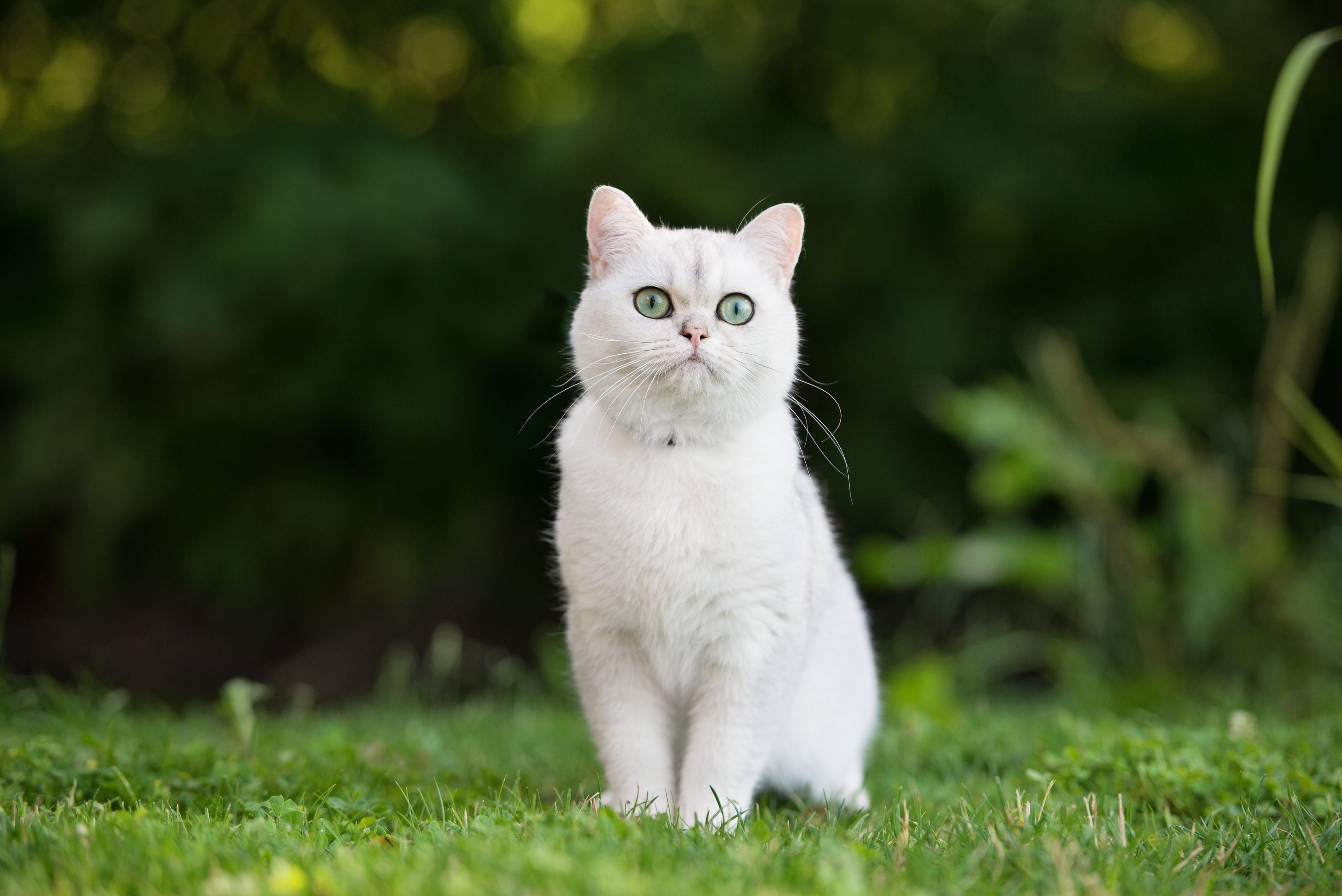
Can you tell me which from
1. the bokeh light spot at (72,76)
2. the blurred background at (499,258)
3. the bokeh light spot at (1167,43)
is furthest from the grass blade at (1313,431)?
the bokeh light spot at (72,76)

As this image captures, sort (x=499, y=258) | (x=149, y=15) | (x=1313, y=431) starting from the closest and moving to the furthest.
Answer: (x=1313, y=431) < (x=499, y=258) < (x=149, y=15)

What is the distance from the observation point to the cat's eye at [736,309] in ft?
7.09

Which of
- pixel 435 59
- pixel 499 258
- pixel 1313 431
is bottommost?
pixel 1313 431

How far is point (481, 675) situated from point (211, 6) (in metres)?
3.71

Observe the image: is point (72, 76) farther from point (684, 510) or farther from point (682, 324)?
point (684, 510)

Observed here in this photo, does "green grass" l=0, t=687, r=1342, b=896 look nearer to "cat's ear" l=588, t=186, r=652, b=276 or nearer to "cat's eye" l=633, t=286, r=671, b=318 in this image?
"cat's eye" l=633, t=286, r=671, b=318

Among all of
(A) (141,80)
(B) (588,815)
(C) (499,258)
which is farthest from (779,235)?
(A) (141,80)

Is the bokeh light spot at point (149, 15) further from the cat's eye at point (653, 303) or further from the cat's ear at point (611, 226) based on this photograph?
the cat's eye at point (653, 303)

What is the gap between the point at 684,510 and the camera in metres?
2.15

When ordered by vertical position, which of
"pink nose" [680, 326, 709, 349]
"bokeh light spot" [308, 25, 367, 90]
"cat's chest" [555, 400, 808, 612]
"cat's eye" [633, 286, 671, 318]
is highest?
"bokeh light spot" [308, 25, 367, 90]

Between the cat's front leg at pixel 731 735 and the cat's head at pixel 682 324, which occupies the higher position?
the cat's head at pixel 682 324

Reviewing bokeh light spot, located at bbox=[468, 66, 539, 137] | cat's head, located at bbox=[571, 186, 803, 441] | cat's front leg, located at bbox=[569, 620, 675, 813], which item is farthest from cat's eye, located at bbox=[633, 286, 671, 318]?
bokeh light spot, located at bbox=[468, 66, 539, 137]

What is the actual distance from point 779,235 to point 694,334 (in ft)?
1.16

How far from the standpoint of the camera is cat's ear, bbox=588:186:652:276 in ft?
7.34
